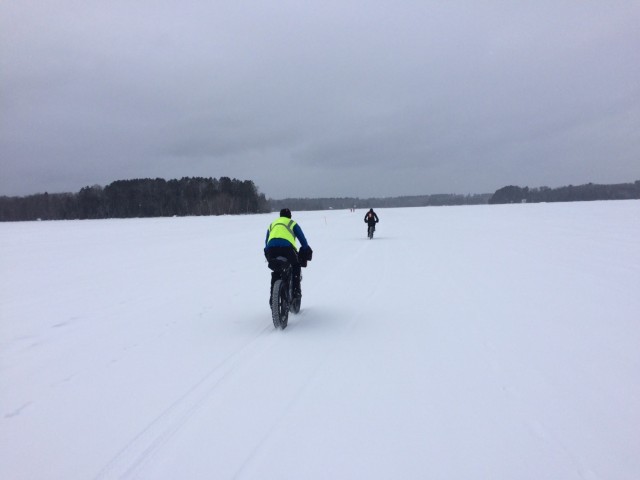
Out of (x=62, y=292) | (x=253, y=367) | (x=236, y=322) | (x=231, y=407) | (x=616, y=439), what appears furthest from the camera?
(x=62, y=292)

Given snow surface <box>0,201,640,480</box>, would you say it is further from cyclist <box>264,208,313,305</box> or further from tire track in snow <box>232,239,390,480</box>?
cyclist <box>264,208,313,305</box>

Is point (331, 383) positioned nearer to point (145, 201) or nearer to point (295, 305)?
point (295, 305)

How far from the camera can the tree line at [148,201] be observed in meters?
118

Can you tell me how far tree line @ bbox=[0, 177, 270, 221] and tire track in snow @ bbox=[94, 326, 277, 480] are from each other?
112482mm

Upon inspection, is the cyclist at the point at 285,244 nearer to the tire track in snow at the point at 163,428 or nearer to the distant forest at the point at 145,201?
the tire track in snow at the point at 163,428

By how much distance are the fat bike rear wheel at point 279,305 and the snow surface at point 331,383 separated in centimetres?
18

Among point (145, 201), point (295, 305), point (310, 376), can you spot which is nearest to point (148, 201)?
point (145, 201)

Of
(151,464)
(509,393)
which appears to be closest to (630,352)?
(509,393)

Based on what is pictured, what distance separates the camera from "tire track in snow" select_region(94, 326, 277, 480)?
328 centimetres

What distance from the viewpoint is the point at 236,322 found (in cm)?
757

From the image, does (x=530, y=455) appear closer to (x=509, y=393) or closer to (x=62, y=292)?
(x=509, y=393)

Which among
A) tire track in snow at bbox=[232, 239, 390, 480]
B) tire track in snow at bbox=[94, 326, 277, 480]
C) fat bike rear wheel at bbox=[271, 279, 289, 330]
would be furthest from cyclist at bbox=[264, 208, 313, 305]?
tire track in snow at bbox=[94, 326, 277, 480]

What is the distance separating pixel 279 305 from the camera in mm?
6988

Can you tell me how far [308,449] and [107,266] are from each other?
14.1m
